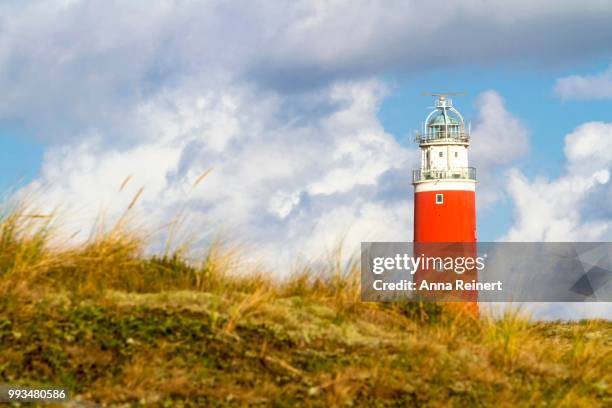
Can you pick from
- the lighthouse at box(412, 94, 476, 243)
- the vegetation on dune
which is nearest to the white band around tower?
the lighthouse at box(412, 94, 476, 243)

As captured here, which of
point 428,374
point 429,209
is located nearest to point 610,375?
point 428,374

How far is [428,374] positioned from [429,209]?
133ft

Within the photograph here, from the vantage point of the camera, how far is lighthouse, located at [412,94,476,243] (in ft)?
160

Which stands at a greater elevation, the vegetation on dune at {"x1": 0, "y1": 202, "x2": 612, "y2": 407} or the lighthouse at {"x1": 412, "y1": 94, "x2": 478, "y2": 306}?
the lighthouse at {"x1": 412, "y1": 94, "x2": 478, "y2": 306}

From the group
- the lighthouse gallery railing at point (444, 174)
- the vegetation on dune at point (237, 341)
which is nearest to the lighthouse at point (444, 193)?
the lighthouse gallery railing at point (444, 174)

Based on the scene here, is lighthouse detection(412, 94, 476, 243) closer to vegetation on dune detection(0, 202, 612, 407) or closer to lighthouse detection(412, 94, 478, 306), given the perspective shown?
lighthouse detection(412, 94, 478, 306)

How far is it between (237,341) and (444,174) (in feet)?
138

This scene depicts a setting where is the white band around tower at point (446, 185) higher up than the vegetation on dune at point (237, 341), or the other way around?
the white band around tower at point (446, 185)

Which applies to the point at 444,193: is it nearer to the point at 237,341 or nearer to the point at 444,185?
the point at 444,185

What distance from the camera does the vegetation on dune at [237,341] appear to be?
9.30 metres

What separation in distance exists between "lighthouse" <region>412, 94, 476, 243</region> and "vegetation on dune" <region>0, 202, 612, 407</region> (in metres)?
36.6

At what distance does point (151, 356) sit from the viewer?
955 centimetres

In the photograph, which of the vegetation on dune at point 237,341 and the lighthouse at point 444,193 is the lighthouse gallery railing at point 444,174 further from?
the vegetation on dune at point 237,341

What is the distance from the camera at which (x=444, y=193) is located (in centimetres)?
5034
